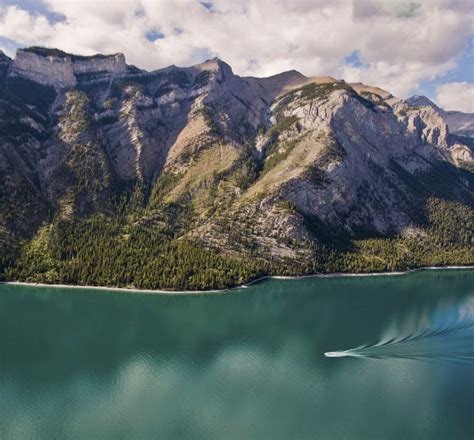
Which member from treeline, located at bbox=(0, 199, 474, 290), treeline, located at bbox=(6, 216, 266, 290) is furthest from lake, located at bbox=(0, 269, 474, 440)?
treeline, located at bbox=(0, 199, 474, 290)

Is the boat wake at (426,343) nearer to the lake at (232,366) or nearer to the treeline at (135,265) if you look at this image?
the lake at (232,366)

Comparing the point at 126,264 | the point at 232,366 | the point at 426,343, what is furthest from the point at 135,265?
the point at 426,343

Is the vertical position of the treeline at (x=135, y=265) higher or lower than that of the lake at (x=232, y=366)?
higher

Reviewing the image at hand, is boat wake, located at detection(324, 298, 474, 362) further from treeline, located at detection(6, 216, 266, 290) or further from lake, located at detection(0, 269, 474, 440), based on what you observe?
treeline, located at detection(6, 216, 266, 290)

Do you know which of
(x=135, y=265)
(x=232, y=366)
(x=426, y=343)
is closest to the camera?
(x=232, y=366)

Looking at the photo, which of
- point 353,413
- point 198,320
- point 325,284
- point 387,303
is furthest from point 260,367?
point 325,284

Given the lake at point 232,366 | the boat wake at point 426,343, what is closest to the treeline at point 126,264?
the lake at point 232,366

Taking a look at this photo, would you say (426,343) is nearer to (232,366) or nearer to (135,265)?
(232,366)
